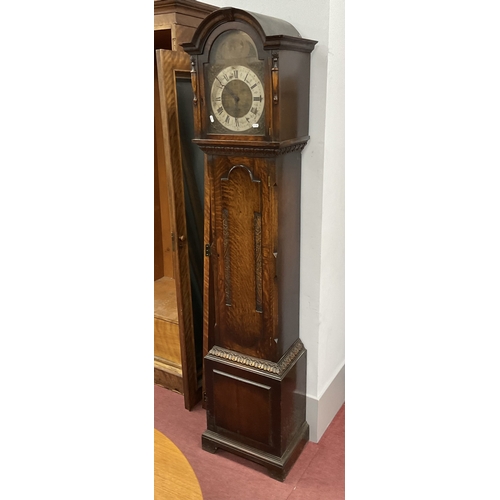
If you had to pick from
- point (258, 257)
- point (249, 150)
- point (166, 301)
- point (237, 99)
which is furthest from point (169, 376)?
point (237, 99)

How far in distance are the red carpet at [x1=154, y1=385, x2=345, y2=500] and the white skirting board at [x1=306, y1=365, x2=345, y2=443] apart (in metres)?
0.03

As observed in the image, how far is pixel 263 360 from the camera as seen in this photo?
77.5 inches

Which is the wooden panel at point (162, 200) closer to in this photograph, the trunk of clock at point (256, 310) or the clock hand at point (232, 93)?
the trunk of clock at point (256, 310)

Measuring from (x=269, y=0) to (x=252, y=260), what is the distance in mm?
976

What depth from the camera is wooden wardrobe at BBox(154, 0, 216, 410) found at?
212 cm

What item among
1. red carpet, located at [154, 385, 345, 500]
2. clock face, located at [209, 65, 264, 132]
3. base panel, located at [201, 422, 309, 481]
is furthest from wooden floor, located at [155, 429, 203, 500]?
clock face, located at [209, 65, 264, 132]

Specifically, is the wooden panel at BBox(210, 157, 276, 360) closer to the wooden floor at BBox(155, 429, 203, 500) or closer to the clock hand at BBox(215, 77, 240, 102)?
the clock hand at BBox(215, 77, 240, 102)

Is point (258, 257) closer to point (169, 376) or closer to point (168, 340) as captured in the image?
point (168, 340)

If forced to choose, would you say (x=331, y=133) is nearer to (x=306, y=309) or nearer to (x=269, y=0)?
(x=269, y=0)

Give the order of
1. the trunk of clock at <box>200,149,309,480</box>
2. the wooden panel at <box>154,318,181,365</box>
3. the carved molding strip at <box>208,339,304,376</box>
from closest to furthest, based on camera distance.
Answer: the trunk of clock at <box>200,149,309,480</box> < the carved molding strip at <box>208,339,304,376</box> < the wooden panel at <box>154,318,181,365</box>

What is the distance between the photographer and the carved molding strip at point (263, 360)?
76.4 inches

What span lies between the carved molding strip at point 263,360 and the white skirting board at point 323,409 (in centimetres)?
28

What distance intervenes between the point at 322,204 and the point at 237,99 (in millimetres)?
517

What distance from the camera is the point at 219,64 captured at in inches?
70.1
